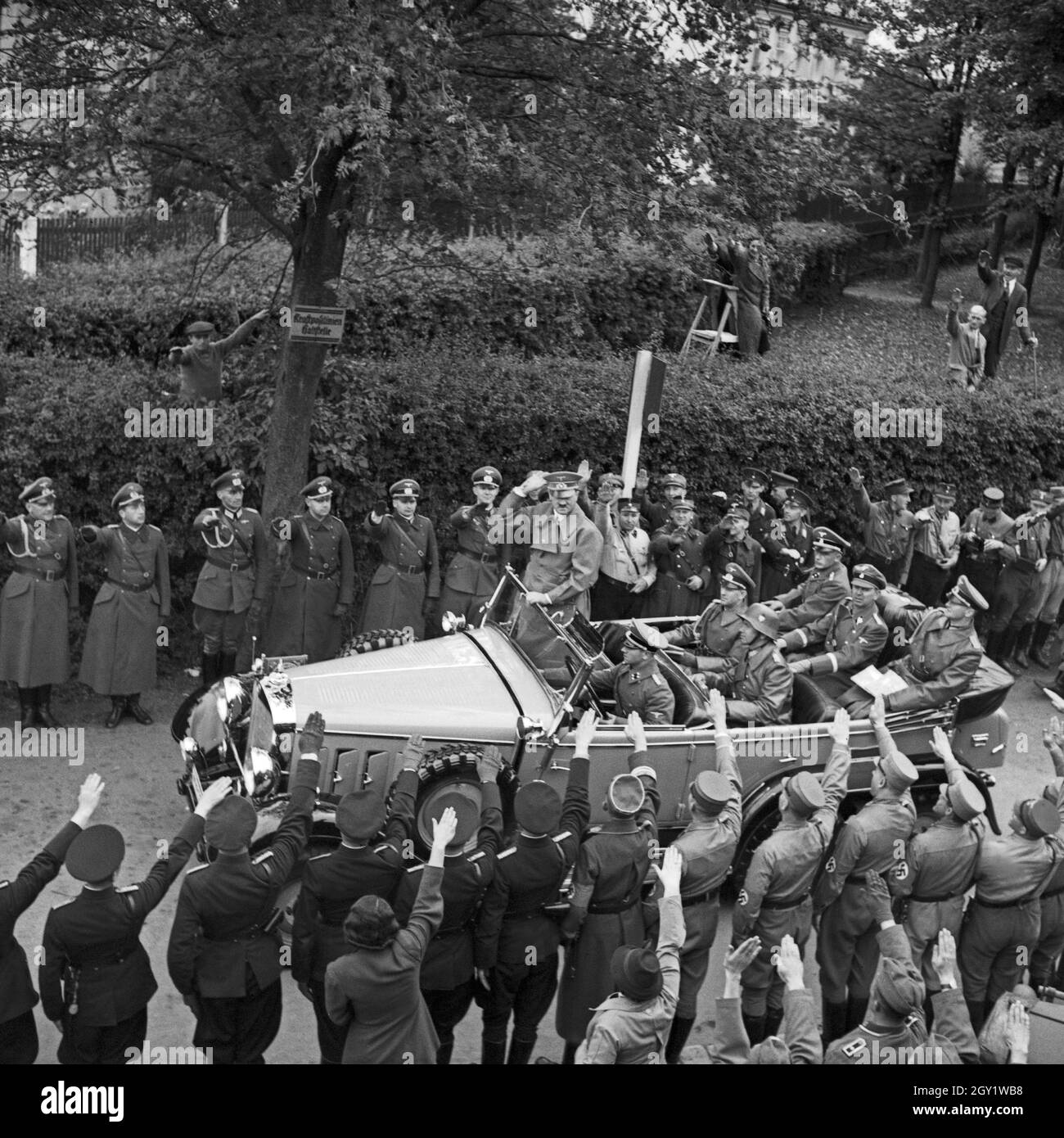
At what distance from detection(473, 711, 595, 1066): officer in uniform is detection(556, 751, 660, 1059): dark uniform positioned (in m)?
0.08

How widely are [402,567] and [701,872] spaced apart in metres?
5.00

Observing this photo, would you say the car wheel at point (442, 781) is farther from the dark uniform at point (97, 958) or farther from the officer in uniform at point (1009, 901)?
the officer in uniform at point (1009, 901)

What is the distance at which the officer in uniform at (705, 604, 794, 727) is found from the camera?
862 centimetres

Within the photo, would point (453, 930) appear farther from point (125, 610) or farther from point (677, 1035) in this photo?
point (125, 610)

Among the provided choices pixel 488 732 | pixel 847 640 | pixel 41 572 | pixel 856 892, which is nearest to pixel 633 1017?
pixel 856 892

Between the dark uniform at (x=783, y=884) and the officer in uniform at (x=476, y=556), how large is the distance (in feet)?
15.7

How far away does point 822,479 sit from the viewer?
1402 centimetres

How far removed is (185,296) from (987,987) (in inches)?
388

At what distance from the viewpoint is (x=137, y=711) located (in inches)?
412

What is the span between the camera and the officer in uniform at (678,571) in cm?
1162

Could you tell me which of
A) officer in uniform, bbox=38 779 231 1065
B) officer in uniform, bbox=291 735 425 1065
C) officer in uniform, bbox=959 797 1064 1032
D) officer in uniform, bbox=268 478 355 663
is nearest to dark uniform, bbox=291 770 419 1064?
officer in uniform, bbox=291 735 425 1065

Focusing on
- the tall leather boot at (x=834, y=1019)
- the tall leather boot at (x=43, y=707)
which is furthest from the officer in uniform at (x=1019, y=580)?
the tall leather boot at (x=43, y=707)
